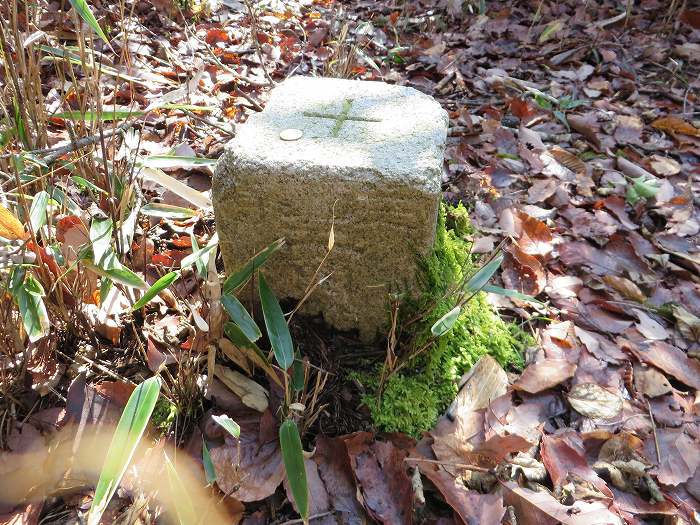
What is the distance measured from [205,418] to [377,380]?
15.1 inches

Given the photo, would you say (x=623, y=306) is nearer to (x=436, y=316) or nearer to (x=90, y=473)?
(x=436, y=316)

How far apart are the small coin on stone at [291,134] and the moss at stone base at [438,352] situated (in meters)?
0.38

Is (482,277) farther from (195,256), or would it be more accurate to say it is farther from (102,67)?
(102,67)

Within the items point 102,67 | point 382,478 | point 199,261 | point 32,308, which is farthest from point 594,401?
point 102,67

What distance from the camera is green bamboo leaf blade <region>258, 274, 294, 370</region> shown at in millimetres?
1049

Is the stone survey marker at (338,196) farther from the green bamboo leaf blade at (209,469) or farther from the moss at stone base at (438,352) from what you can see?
the green bamboo leaf blade at (209,469)

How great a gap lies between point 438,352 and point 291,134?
0.60m

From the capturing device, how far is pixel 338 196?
42.2 inches

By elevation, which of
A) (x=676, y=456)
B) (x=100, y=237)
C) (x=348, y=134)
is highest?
(x=348, y=134)

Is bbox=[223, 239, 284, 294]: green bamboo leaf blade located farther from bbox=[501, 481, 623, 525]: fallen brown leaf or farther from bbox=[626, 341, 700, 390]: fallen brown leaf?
bbox=[626, 341, 700, 390]: fallen brown leaf

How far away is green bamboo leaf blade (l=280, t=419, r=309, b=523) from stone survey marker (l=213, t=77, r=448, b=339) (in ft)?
1.19

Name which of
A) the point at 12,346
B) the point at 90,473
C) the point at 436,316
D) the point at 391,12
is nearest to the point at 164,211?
the point at 12,346

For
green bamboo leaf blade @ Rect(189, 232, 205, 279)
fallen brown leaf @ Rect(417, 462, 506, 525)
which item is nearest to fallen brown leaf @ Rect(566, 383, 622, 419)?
fallen brown leaf @ Rect(417, 462, 506, 525)

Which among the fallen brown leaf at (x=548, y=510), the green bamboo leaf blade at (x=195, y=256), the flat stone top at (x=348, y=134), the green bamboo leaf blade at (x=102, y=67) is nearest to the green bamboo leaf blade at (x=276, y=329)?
the green bamboo leaf blade at (x=195, y=256)
